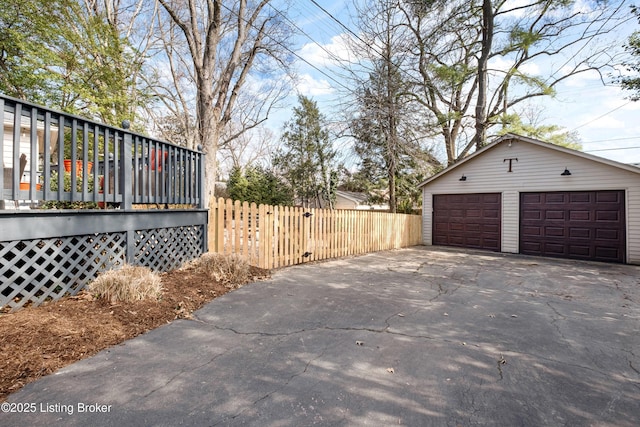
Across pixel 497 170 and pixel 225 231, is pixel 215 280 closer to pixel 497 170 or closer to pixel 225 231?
pixel 225 231

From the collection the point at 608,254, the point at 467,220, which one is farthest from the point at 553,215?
the point at 467,220

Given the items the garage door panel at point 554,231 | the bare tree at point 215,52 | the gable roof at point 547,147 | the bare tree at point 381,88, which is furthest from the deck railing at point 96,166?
the garage door panel at point 554,231

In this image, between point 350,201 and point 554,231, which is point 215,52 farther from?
point 350,201

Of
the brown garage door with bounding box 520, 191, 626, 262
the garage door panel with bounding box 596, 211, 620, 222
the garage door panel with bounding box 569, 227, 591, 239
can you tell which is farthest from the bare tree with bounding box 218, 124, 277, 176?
the garage door panel with bounding box 596, 211, 620, 222

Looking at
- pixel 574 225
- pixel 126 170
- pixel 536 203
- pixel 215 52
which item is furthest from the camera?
pixel 536 203

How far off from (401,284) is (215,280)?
298 centimetres

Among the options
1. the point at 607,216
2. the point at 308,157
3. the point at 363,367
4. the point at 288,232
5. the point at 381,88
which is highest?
the point at 381,88

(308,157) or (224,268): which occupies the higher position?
(308,157)

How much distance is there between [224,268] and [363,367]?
2.99 metres

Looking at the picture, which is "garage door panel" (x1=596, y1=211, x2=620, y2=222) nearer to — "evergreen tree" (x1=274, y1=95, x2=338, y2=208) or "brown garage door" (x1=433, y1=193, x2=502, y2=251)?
"brown garage door" (x1=433, y1=193, x2=502, y2=251)

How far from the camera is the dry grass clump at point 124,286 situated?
10.5 feet

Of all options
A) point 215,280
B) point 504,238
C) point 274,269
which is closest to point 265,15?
point 274,269

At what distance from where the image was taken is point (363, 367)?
7.60 ft

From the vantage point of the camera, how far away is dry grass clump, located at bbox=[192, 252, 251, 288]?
4.57 metres
